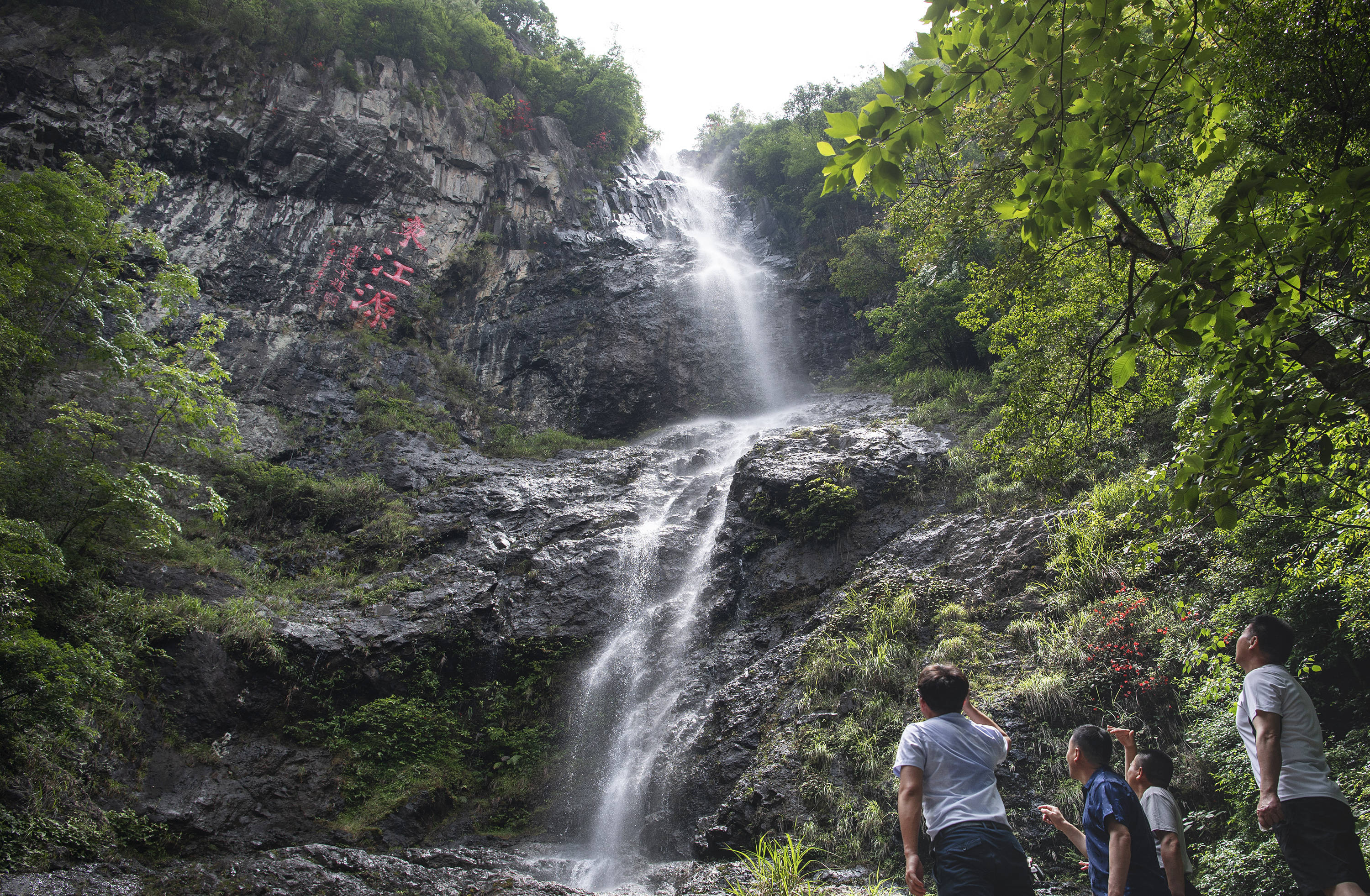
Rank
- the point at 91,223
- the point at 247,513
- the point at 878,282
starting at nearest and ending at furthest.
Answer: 1. the point at 91,223
2. the point at 247,513
3. the point at 878,282

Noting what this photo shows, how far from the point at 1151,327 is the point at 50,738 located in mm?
9488

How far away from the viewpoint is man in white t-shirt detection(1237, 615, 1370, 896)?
275cm

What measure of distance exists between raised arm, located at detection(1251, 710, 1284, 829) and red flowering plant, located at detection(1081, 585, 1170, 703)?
271 cm

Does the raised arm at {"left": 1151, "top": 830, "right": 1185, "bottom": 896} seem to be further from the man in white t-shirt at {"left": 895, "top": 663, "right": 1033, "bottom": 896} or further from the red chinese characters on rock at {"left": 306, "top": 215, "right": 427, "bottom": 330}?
the red chinese characters on rock at {"left": 306, "top": 215, "right": 427, "bottom": 330}

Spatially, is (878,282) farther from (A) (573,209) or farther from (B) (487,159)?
(B) (487,159)

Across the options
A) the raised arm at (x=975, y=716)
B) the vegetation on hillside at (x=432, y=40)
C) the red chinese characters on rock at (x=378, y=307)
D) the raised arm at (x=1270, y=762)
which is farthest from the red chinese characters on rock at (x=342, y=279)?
the raised arm at (x=1270, y=762)

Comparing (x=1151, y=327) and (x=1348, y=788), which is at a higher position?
(x=1151, y=327)

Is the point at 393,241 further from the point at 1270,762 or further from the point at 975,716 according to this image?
the point at 1270,762

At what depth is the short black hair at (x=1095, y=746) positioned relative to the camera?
121 inches

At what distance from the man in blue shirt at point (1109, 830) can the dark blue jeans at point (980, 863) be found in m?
0.52

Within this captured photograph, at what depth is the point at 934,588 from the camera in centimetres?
813

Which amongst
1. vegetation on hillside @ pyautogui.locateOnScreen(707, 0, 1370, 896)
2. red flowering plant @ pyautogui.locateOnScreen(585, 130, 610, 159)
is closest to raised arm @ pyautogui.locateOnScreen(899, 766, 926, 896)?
vegetation on hillside @ pyautogui.locateOnScreen(707, 0, 1370, 896)

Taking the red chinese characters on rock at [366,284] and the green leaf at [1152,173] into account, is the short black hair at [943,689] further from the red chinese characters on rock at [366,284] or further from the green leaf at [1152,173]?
the red chinese characters on rock at [366,284]

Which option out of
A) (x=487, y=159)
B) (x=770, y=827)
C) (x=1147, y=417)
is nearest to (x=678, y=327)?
(x=487, y=159)
